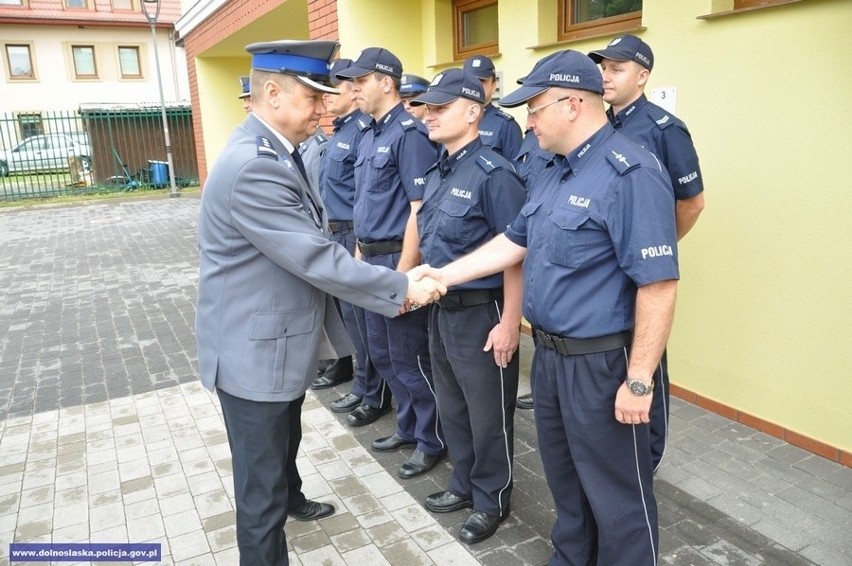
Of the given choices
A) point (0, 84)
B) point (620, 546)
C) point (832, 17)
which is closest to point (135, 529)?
point (620, 546)

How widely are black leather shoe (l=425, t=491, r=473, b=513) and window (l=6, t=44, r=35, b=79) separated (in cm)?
3165

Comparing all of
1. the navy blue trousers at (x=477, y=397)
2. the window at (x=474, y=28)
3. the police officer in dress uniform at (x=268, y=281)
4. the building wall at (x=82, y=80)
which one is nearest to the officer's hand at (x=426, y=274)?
the police officer in dress uniform at (x=268, y=281)

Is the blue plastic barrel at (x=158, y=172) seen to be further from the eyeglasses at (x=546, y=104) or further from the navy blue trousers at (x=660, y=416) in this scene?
the eyeglasses at (x=546, y=104)

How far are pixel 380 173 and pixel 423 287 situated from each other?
1.32 m

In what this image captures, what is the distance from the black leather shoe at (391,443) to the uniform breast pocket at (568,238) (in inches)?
75.8

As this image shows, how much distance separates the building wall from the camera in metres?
27.7

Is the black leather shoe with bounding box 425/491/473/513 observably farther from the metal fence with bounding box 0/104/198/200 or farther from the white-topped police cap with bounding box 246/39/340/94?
the metal fence with bounding box 0/104/198/200

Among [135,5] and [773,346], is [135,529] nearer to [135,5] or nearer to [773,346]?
[773,346]

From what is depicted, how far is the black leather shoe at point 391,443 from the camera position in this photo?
12.2ft

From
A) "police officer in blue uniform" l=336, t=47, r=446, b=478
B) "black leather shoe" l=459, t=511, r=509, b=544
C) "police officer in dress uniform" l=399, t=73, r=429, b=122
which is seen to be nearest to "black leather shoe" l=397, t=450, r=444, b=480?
"police officer in blue uniform" l=336, t=47, r=446, b=478

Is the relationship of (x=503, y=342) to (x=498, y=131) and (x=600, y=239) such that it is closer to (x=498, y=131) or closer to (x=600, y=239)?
(x=600, y=239)

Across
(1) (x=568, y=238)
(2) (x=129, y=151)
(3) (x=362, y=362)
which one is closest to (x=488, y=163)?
(1) (x=568, y=238)

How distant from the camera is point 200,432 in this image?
4.05 metres

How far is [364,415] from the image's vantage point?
412cm
